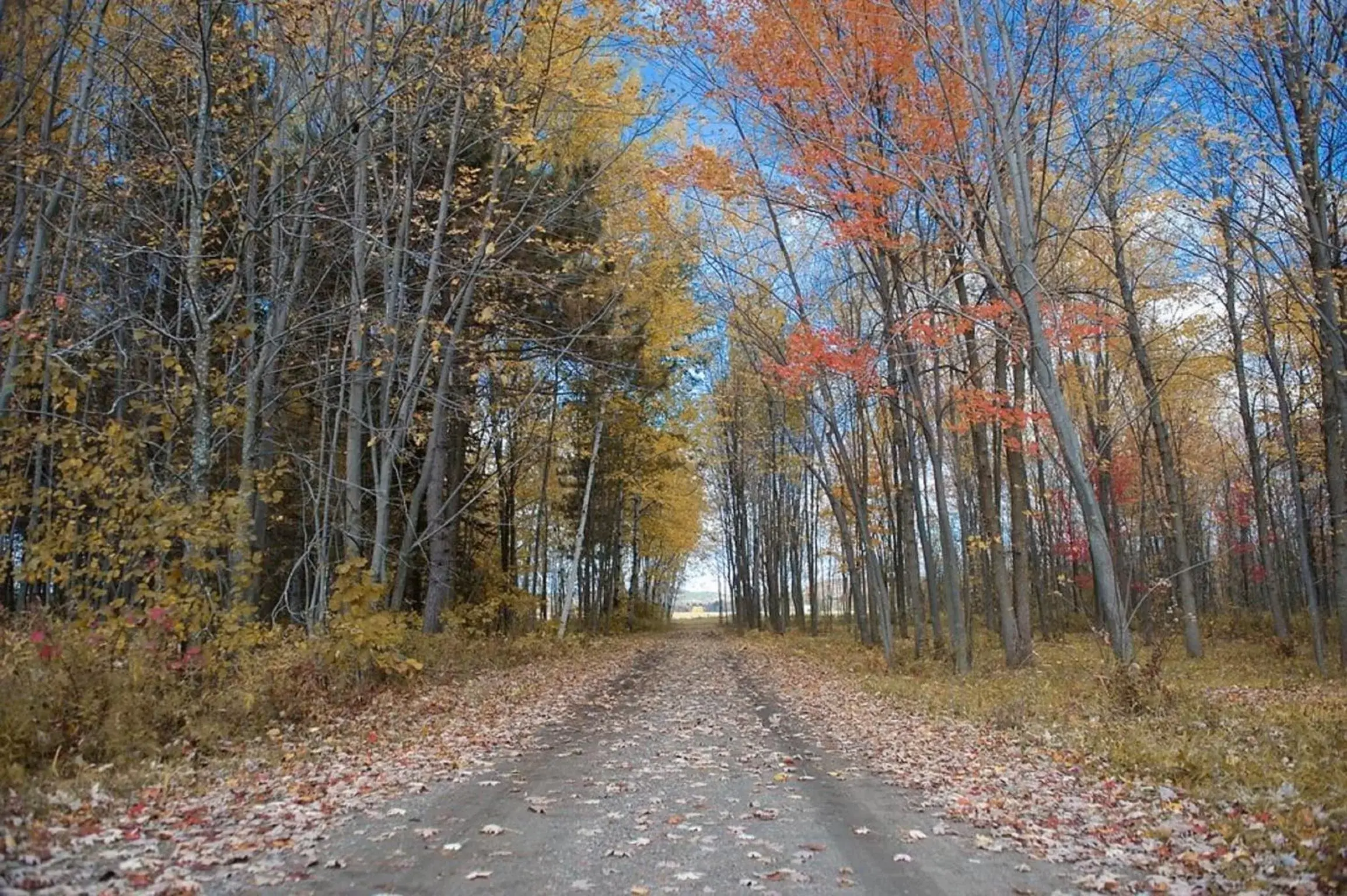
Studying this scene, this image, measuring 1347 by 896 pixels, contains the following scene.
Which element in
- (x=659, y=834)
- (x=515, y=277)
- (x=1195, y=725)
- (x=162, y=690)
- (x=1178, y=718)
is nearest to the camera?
(x=659, y=834)

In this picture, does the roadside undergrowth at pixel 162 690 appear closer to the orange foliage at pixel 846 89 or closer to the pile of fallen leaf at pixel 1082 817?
the pile of fallen leaf at pixel 1082 817

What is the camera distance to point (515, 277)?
14.6 meters

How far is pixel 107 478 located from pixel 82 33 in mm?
4772

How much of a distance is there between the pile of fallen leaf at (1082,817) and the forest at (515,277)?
2.36 meters

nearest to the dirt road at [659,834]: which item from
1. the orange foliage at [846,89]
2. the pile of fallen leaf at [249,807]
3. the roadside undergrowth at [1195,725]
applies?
the pile of fallen leaf at [249,807]

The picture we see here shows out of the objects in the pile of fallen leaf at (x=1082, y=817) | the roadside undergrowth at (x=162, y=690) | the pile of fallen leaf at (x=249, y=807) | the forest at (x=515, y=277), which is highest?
the forest at (x=515, y=277)

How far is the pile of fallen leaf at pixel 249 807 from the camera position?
411 cm

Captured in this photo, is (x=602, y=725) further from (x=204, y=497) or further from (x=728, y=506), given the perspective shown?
(x=728, y=506)

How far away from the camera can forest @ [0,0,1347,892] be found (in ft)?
26.2

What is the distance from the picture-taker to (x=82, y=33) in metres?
8.51

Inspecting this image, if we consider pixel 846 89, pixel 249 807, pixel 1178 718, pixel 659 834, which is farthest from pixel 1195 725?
pixel 846 89

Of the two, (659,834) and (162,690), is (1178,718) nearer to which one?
(659,834)

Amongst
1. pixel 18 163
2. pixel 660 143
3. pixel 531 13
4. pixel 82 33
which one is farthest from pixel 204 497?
pixel 660 143

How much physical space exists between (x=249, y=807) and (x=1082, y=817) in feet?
18.4
